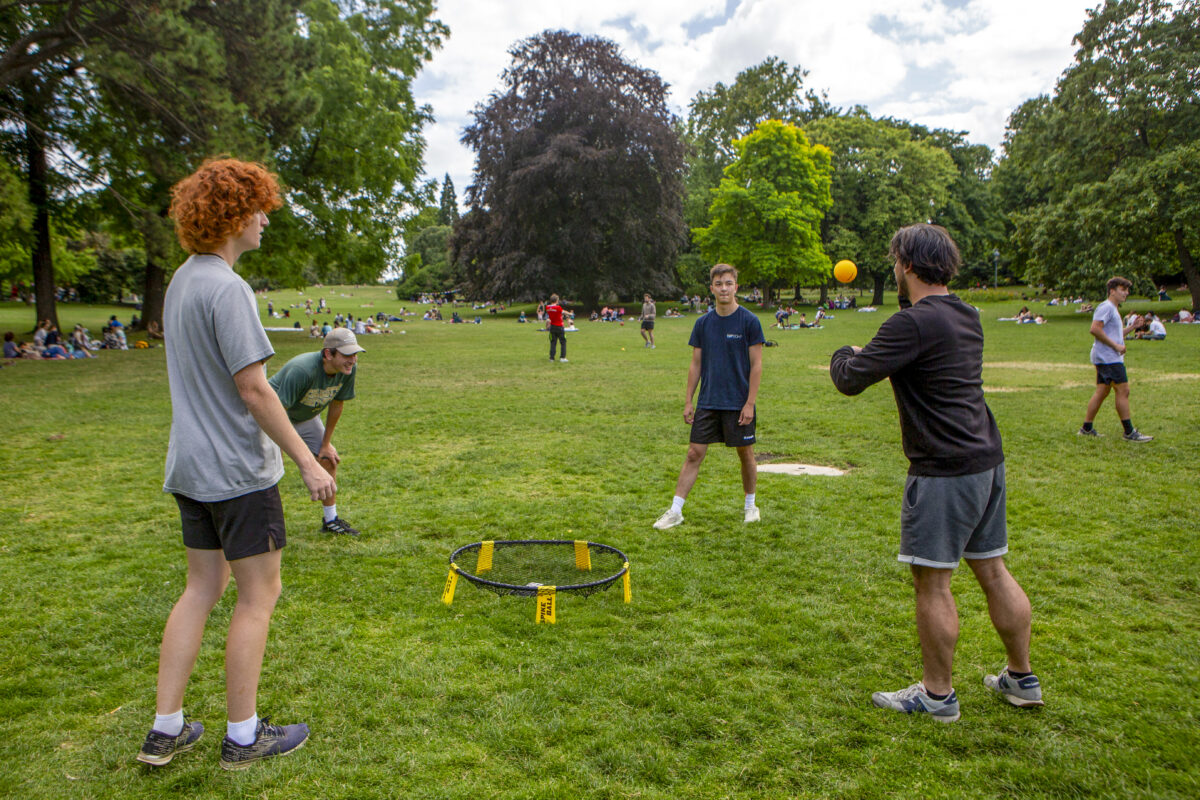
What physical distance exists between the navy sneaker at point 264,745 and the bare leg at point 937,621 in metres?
2.78

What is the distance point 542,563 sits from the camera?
5344mm

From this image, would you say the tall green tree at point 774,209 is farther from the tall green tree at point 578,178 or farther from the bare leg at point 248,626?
the bare leg at point 248,626

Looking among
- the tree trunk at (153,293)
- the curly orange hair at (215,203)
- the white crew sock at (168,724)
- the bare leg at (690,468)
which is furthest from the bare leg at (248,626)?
the tree trunk at (153,293)

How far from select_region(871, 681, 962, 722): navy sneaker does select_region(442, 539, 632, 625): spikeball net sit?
65.2 inches

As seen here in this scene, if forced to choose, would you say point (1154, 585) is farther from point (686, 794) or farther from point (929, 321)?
point (686, 794)

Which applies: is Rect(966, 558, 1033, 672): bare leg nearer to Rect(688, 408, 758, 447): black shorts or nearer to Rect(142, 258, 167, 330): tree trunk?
Rect(688, 408, 758, 447): black shorts

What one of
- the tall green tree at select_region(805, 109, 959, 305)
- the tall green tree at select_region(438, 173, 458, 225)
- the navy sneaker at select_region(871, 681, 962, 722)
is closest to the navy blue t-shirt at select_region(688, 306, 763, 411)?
the navy sneaker at select_region(871, 681, 962, 722)

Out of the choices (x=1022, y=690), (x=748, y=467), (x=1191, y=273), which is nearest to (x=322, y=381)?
(x=748, y=467)

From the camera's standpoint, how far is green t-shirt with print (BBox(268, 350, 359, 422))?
17.3 ft

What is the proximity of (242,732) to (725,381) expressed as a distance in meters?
4.27

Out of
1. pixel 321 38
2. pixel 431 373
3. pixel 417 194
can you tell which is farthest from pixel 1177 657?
pixel 417 194

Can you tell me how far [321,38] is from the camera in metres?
25.6

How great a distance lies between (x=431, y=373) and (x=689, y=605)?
1459 cm

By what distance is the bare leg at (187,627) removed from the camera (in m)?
2.97
